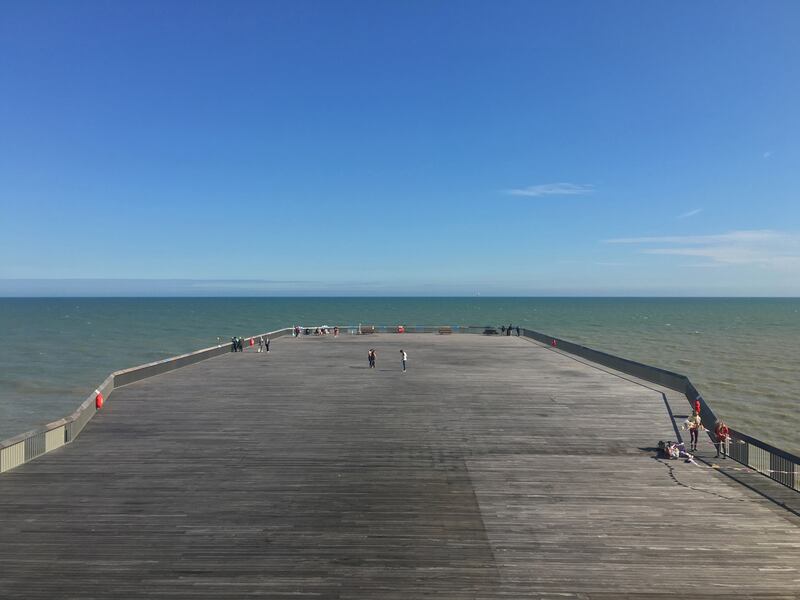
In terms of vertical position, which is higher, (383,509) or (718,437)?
(718,437)

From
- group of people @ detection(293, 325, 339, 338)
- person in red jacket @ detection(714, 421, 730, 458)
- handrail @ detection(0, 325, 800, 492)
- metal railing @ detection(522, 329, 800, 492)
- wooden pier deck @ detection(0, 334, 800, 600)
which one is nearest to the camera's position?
wooden pier deck @ detection(0, 334, 800, 600)

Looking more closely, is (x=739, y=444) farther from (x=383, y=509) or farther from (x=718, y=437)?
(x=383, y=509)

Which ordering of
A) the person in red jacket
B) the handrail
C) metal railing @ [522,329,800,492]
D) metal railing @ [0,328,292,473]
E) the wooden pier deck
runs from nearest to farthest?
the wooden pier deck → metal railing @ [522,329,800,492] → the handrail → metal railing @ [0,328,292,473] → the person in red jacket

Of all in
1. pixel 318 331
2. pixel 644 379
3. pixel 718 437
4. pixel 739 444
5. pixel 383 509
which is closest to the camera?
pixel 383 509

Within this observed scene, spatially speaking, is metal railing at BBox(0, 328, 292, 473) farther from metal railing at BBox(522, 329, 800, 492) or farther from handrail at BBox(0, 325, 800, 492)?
metal railing at BBox(522, 329, 800, 492)

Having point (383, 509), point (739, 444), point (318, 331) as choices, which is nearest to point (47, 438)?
point (383, 509)

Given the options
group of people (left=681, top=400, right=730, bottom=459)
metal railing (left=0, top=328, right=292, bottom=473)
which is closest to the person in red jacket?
group of people (left=681, top=400, right=730, bottom=459)
